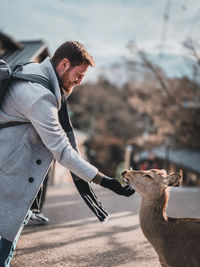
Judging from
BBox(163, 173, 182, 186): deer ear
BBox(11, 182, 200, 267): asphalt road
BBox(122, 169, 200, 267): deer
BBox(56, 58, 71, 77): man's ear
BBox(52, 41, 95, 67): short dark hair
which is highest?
BBox(52, 41, 95, 67): short dark hair

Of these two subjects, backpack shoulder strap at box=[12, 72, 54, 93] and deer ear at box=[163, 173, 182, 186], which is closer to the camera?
backpack shoulder strap at box=[12, 72, 54, 93]

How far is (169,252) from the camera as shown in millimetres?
2338

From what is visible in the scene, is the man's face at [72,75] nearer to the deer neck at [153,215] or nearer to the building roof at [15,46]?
the deer neck at [153,215]

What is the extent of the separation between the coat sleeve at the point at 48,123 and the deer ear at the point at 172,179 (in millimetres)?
657

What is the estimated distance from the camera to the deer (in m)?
2.29

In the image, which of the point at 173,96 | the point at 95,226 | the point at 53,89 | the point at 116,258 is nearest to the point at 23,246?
the point at 116,258

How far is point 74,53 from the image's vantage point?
2322 millimetres

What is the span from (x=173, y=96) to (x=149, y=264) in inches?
600

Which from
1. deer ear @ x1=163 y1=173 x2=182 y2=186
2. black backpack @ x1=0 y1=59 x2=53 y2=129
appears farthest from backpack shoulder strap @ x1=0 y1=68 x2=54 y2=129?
deer ear @ x1=163 y1=173 x2=182 y2=186

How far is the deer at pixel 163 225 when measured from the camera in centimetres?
229

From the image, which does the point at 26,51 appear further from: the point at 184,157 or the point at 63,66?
the point at 184,157

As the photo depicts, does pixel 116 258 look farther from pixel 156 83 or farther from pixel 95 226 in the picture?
pixel 156 83

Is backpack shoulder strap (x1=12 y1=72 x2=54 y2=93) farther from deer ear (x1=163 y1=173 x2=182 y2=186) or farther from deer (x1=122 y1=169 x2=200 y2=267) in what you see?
deer ear (x1=163 y1=173 x2=182 y2=186)

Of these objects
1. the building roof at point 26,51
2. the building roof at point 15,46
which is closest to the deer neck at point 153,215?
the building roof at point 26,51
